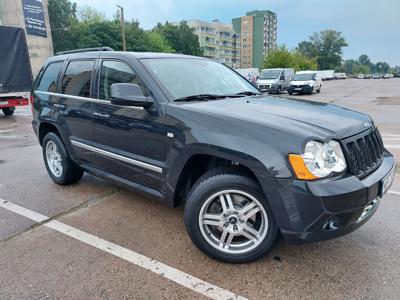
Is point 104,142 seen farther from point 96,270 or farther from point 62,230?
point 96,270

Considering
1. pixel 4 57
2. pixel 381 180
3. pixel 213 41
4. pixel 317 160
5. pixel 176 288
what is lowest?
pixel 176 288

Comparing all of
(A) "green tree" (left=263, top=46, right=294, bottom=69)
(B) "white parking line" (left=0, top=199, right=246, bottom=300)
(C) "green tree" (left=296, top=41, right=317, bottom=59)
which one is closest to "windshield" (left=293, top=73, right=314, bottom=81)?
(B) "white parking line" (left=0, top=199, right=246, bottom=300)

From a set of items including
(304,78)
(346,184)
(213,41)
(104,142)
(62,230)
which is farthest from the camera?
(213,41)

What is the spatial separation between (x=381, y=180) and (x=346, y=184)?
471mm

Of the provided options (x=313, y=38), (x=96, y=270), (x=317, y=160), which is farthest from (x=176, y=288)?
(x=313, y=38)

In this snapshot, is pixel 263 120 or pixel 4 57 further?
pixel 4 57

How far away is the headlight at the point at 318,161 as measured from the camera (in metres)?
2.33

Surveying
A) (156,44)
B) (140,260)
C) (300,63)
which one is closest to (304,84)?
(140,260)

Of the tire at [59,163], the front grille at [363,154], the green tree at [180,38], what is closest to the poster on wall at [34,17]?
the green tree at [180,38]

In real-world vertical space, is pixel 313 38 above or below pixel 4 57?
above

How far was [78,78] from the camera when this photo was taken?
4.13m

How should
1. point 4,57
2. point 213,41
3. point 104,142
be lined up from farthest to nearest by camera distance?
point 213,41 → point 4,57 → point 104,142

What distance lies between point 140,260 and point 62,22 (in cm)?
6825

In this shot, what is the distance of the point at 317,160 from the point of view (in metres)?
2.37
